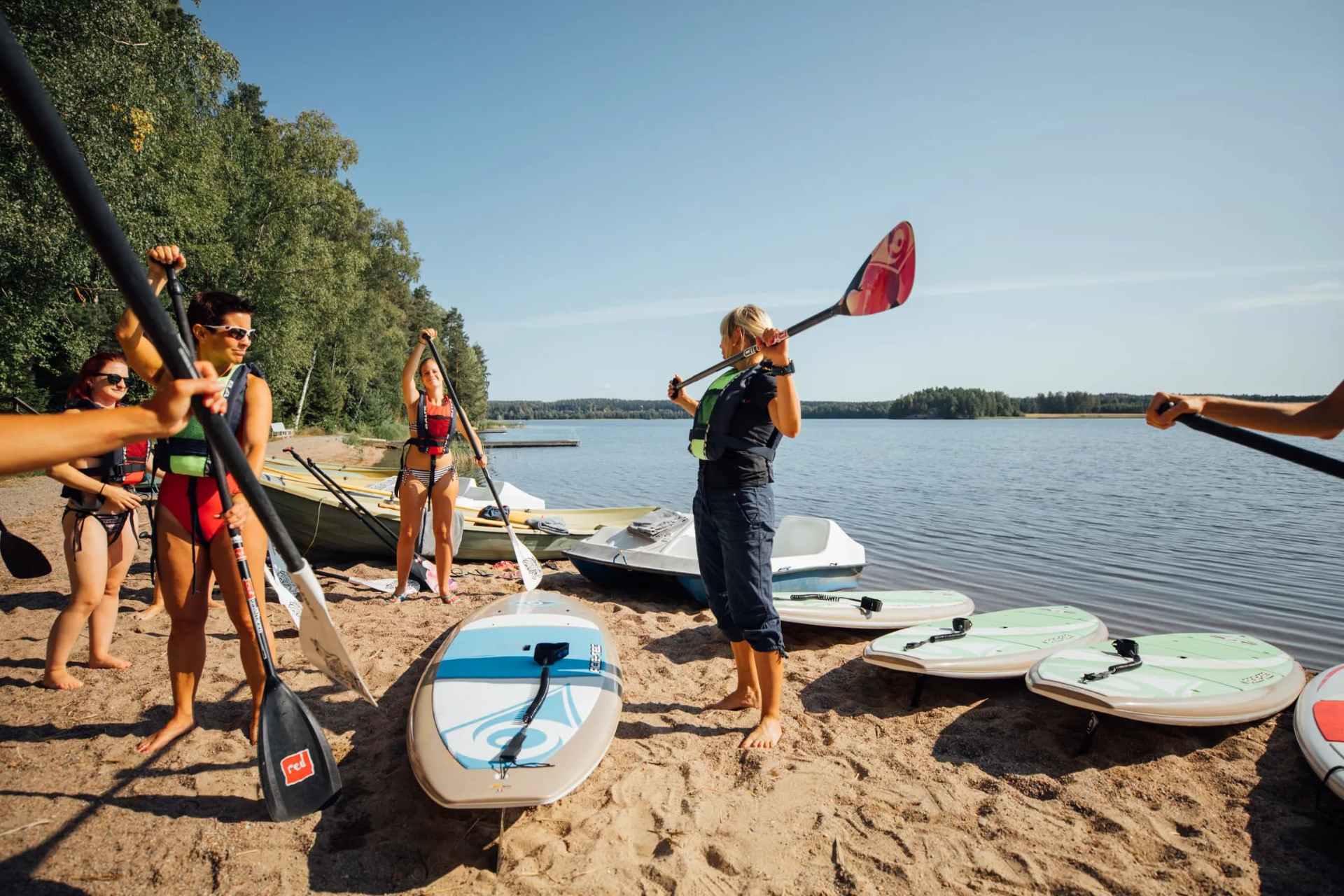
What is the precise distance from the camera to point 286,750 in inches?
102

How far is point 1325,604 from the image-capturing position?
7.05 m

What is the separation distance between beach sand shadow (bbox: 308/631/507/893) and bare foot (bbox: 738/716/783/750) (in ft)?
3.94

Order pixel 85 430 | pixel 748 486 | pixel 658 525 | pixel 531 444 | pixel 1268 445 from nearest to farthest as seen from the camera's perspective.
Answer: pixel 85 430 → pixel 1268 445 → pixel 748 486 → pixel 658 525 → pixel 531 444

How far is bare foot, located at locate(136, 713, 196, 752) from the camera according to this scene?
2969 mm

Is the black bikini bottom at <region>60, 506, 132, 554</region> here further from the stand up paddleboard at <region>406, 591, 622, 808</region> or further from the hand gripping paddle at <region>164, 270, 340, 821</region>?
the stand up paddleboard at <region>406, 591, 622, 808</region>

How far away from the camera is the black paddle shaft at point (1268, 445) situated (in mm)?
2301

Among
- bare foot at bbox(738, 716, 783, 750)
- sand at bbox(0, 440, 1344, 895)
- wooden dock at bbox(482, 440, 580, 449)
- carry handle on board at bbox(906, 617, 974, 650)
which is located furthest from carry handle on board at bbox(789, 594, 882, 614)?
wooden dock at bbox(482, 440, 580, 449)

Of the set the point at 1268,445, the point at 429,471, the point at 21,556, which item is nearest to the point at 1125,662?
the point at 1268,445

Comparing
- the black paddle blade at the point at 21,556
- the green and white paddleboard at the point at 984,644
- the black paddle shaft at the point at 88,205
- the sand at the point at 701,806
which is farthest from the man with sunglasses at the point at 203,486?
the green and white paddleboard at the point at 984,644

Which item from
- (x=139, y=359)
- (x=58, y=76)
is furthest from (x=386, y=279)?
(x=139, y=359)

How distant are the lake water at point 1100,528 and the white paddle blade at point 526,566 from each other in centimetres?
454

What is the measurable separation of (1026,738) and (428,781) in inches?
116

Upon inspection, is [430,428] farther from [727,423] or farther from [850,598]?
[850,598]

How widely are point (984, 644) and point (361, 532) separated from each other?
20.3 feet
